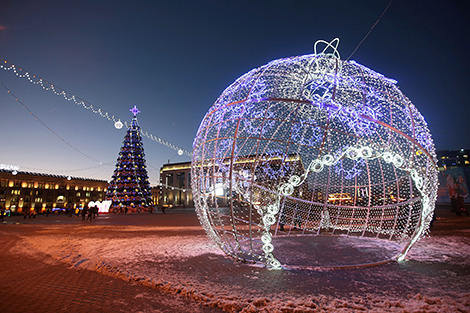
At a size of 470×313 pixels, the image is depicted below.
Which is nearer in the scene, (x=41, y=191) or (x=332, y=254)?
(x=332, y=254)

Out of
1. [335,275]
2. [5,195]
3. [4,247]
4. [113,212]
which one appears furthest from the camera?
[5,195]

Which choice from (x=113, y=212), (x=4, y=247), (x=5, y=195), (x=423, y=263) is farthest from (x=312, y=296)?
(x=5, y=195)

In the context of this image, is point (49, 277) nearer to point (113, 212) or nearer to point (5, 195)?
point (113, 212)

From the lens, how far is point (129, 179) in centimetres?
3253

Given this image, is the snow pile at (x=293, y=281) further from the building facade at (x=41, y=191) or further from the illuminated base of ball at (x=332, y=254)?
the building facade at (x=41, y=191)

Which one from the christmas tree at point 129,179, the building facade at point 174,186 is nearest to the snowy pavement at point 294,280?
the christmas tree at point 129,179

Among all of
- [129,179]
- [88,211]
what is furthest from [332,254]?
[129,179]

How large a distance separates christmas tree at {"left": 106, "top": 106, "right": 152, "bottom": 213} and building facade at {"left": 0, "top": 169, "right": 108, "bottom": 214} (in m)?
24.9

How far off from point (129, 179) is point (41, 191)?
127 feet

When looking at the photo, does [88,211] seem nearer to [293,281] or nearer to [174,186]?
[293,281]

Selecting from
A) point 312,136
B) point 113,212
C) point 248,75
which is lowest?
point 113,212

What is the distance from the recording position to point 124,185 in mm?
32562

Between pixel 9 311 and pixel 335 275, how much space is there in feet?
14.8

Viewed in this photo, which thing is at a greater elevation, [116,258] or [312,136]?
[312,136]
